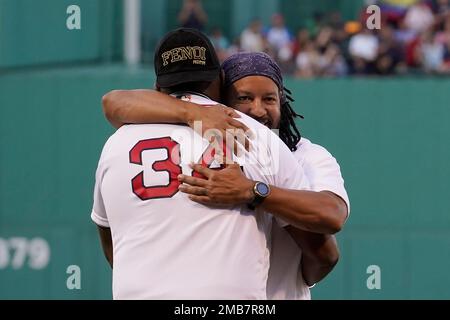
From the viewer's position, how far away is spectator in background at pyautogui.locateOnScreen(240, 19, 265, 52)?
1048cm

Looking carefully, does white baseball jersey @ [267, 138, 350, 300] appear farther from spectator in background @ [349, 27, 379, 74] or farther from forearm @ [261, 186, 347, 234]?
spectator in background @ [349, 27, 379, 74]

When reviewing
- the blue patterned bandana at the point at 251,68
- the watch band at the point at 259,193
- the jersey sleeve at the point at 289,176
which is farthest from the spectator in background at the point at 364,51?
the watch band at the point at 259,193

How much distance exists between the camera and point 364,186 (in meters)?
9.73

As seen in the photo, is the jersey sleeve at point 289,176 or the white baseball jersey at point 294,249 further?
the white baseball jersey at point 294,249

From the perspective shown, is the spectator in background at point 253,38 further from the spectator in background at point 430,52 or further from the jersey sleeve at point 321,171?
the jersey sleeve at point 321,171

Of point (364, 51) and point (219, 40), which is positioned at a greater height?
point (219, 40)

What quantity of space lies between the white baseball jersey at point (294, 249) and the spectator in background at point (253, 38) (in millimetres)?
7048

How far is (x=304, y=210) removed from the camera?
3.17m

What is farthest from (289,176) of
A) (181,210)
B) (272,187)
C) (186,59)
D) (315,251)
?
(186,59)

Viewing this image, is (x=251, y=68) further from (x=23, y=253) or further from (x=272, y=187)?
(x=23, y=253)

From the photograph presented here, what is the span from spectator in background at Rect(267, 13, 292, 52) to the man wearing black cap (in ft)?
24.1

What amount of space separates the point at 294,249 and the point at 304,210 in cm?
29

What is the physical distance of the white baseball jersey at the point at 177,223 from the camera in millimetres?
3119
